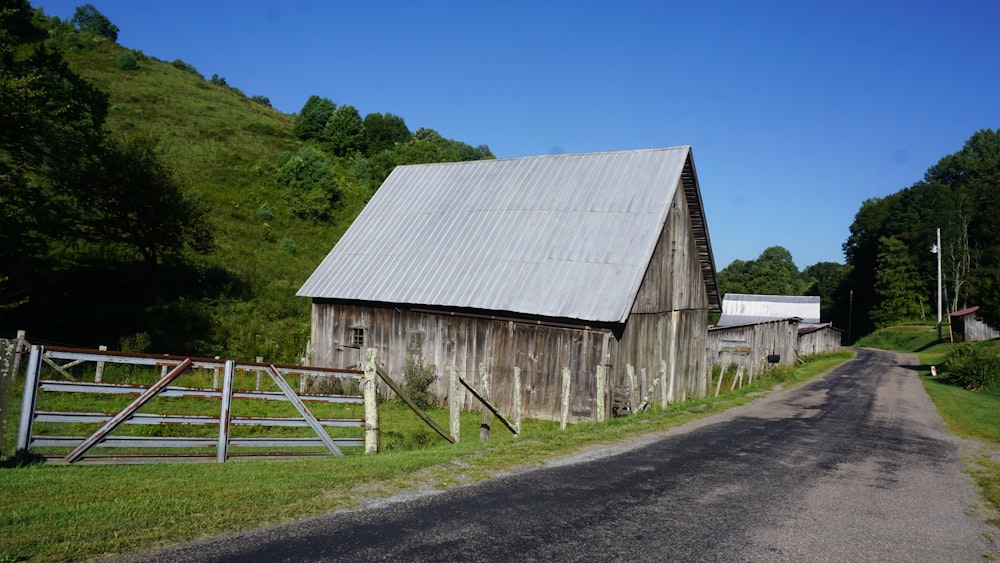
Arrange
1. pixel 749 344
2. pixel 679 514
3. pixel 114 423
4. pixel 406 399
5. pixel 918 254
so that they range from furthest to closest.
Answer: pixel 918 254
pixel 749 344
pixel 406 399
pixel 114 423
pixel 679 514

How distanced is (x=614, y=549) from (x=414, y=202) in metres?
21.2

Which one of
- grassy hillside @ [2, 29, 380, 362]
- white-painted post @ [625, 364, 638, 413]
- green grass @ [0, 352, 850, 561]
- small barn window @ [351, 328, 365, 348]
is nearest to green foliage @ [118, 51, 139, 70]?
grassy hillside @ [2, 29, 380, 362]

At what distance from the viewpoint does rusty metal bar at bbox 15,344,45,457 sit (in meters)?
7.92

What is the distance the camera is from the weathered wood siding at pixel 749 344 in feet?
95.8

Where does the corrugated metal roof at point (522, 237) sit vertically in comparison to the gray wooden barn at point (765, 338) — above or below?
above

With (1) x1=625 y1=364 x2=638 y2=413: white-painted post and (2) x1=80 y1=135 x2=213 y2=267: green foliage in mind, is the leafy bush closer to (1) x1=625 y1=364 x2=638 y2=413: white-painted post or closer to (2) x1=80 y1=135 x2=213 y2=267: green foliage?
(1) x1=625 y1=364 x2=638 y2=413: white-painted post

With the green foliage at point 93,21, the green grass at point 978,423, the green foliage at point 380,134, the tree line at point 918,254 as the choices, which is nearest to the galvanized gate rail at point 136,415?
the green grass at point 978,423

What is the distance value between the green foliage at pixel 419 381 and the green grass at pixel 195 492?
8384 mm

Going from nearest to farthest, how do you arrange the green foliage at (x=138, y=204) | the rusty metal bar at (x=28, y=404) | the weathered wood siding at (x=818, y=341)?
the rusty metal bar at (x=28, y=404) → the green foliage at (x=138, y=204) → the weathered wood siding at (x=818, y=341)

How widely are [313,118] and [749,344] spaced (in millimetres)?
64271

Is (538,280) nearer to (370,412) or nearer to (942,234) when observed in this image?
(370,412)

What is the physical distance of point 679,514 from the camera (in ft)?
24.9

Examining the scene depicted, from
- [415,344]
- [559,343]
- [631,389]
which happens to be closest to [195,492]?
[559,343]

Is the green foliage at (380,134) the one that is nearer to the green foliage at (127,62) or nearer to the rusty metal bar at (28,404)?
the green foliage at (127,62)
